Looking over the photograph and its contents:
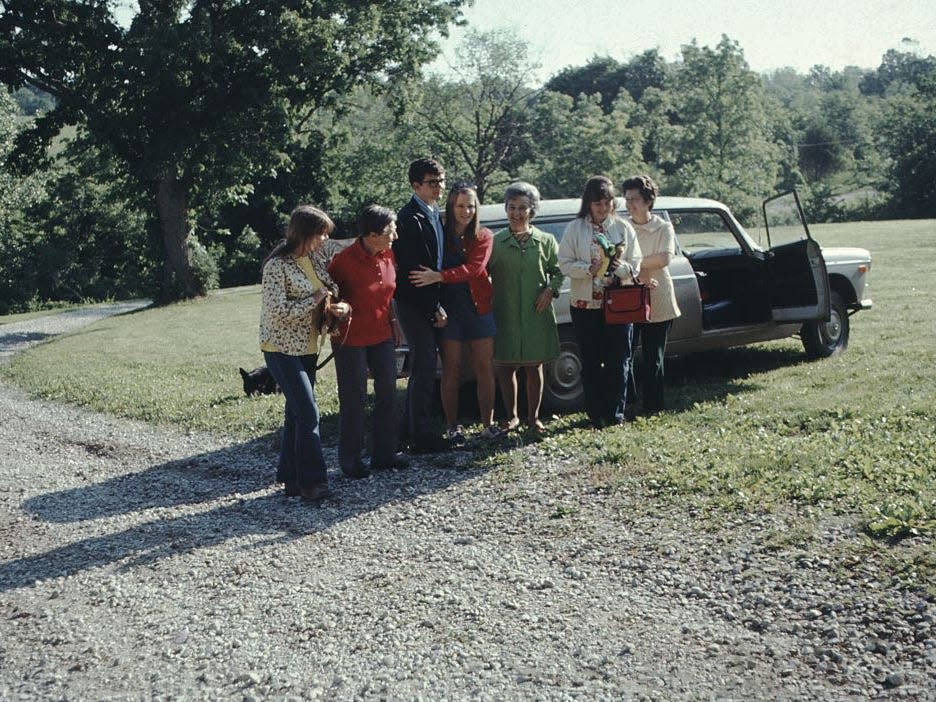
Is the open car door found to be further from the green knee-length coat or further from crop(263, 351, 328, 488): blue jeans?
crop(263, 351, 328, 488): blue jeans

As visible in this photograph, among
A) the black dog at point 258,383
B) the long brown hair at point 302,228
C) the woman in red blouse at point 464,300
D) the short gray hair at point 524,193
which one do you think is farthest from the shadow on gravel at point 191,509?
the black dog at point 258,383

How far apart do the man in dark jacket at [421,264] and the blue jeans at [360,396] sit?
34 centimetres

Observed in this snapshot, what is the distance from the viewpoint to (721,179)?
63906 mm

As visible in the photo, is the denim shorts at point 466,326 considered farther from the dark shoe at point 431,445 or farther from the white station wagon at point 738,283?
the white station wagon at point 738,283

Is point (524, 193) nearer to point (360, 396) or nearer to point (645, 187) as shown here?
point (645, 187)

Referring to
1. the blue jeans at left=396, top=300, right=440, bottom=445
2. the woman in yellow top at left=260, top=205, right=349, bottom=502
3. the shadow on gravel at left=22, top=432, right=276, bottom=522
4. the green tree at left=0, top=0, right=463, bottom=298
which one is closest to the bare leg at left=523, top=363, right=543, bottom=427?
the blue jeans at left=396, top=300, right=440, bottom=445

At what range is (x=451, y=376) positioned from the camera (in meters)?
7.71

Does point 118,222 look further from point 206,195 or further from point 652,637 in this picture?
point 652,637

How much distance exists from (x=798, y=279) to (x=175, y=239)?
2484cm

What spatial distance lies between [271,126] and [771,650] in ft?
Answer: 84.3

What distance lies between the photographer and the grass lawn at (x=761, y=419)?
5777 mm

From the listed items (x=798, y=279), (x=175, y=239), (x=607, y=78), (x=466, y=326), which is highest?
(x=607, y=78)

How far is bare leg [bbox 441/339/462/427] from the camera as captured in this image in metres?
7.59

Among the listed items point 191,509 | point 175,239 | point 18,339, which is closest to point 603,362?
point 191,509
